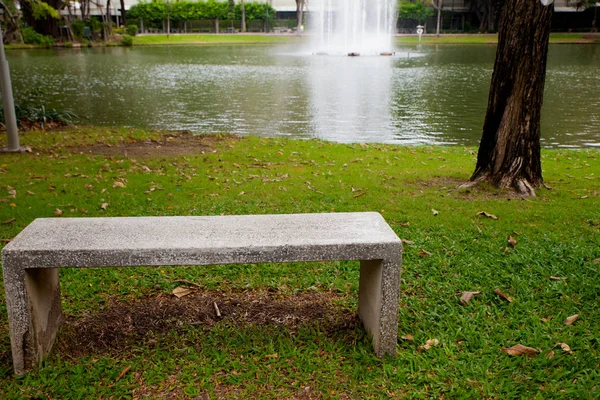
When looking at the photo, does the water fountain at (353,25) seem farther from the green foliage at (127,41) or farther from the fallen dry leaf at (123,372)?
the fallen dry leaf at (123,372)

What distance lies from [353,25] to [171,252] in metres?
48.9

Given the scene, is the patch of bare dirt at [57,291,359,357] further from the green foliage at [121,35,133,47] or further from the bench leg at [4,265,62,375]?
the green foliage at [121,35,133,47]

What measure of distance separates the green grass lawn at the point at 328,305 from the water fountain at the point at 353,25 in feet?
132

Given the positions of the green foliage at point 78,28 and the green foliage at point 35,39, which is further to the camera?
the green foliage at point 78,28

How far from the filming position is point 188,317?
142 inches

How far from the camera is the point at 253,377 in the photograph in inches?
118

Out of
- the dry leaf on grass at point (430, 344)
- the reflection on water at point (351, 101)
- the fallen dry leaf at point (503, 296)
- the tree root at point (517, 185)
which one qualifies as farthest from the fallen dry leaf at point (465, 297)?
the reflection on water at point (351, 101)

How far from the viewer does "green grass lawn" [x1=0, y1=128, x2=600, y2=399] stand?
296 cm

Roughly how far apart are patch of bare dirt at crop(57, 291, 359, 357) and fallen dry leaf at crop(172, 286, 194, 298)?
0.03 m

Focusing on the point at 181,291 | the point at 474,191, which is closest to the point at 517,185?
the point at 474,191

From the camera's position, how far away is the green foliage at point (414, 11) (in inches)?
2689

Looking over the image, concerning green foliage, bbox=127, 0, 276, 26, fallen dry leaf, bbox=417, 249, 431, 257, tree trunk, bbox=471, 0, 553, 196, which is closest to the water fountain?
green foliage, bbox=127, 0, 276, 26

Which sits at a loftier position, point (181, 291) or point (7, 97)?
point (7, 97)

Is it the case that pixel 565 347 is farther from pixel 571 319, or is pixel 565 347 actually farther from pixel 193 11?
pixel 193 11
